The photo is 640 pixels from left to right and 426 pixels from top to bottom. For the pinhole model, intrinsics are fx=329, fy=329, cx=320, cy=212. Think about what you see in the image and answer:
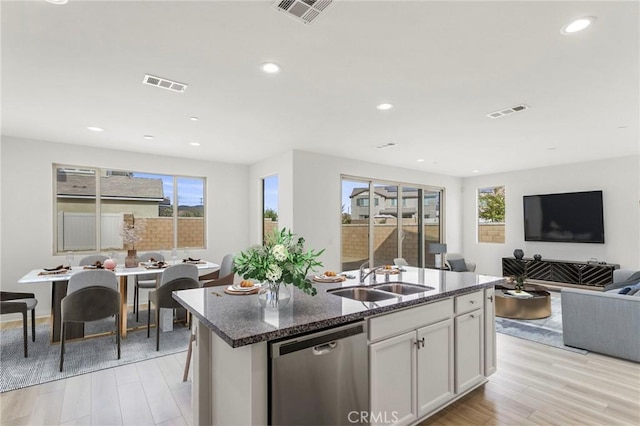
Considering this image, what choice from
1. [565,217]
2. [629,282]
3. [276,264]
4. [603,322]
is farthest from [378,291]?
[565,217]

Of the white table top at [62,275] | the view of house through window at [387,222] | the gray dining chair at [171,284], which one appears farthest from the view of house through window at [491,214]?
the gray dining chair at [171,284]

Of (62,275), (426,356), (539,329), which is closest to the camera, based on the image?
(426,356)

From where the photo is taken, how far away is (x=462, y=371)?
2.55 metres

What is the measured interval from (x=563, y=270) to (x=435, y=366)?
588 cm

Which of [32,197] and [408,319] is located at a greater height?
[32,197]

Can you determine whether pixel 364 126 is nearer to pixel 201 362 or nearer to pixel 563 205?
pixel 201 362

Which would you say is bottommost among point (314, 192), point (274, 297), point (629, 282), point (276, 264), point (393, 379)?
point (393, 379)

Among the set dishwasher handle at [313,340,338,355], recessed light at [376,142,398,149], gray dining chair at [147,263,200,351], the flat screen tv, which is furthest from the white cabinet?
the flat screen tv

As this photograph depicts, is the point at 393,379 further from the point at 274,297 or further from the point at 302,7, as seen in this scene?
the point at 302,7

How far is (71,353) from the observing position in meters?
3.55

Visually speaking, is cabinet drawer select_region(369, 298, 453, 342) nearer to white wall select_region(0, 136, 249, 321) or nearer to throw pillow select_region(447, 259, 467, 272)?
throw pillow select_region(447, 259, 467, 272)

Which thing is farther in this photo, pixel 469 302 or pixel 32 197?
pixel 32 197

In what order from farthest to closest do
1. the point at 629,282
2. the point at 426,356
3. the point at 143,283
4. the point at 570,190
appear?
the point at 570,190, the point at 143,283, the point at 629,282, the point at 426,356

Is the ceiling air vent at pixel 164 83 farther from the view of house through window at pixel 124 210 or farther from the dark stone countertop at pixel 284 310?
the view of house through window at pixel 124 210
